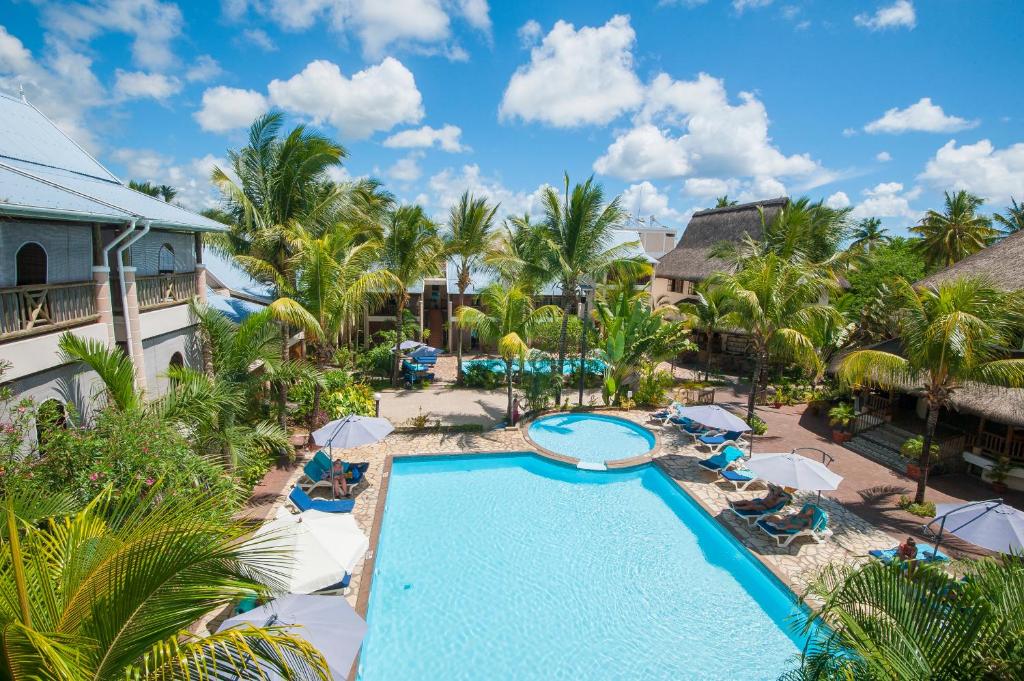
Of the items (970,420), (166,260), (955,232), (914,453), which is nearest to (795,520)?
(914,453)

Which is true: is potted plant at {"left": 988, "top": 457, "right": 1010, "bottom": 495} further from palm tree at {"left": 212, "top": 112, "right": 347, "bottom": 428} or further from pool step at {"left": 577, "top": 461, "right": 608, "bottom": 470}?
palm tree at {"left": 212, "top": 112, "right": 347, "bottom": 428}

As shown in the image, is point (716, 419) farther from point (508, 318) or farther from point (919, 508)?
point (508, 318)

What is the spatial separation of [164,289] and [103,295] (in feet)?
8.21

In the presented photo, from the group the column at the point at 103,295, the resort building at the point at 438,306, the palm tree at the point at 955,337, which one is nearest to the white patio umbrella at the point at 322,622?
the column at the point at 103,295

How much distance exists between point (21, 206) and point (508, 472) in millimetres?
11290

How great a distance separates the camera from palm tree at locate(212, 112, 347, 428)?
16.2 metres

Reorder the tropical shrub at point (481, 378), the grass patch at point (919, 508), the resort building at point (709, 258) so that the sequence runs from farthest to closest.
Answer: the resort building at point (709, 258) → the tropical shrub at point (481, 378) → the grass patch at point (919, 508)

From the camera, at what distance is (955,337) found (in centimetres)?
1005

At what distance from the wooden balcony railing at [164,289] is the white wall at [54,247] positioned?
3.46 ft

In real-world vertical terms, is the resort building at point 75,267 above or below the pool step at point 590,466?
above

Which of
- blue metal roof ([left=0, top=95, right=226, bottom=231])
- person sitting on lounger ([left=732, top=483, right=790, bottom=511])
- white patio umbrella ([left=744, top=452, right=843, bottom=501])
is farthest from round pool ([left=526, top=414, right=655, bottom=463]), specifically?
blue metal roof ([left=0, top=95, right=226, bottom=231])

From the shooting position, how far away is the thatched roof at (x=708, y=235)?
2886cm

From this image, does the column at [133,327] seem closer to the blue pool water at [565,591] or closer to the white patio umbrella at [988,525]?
the blue pool water at [565,591]

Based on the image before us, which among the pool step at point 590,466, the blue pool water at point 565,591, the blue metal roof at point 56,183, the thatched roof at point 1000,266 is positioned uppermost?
the blue metal roof at point 56,183
